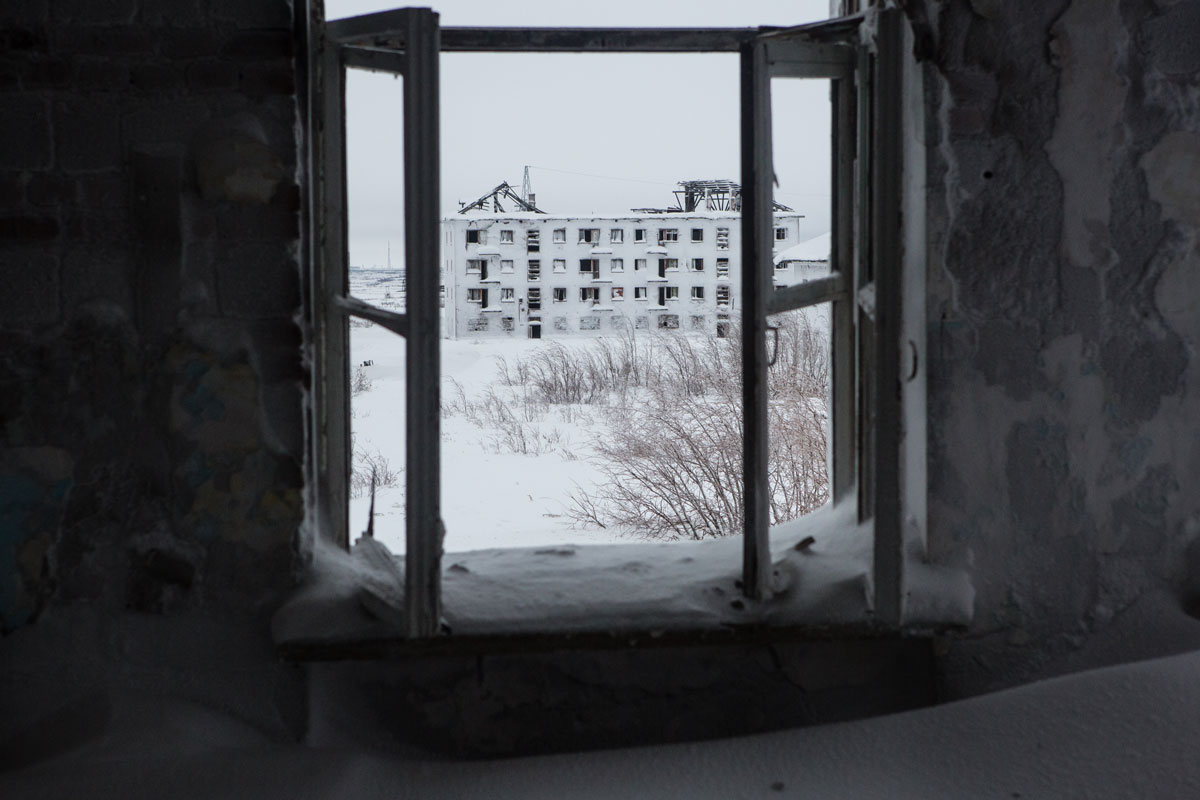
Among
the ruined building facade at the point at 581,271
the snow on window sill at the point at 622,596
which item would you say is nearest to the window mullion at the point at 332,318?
the snow on window sill at the point at 622,596

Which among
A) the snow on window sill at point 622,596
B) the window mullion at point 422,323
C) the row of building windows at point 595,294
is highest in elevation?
the row of building windows at point 595,294

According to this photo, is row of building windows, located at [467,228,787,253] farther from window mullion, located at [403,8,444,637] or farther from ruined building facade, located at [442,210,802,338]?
window mullion, located at [403,8,444,637]

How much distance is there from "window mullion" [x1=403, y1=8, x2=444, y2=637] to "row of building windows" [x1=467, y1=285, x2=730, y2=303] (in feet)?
50.5

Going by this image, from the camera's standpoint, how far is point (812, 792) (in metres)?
1.66

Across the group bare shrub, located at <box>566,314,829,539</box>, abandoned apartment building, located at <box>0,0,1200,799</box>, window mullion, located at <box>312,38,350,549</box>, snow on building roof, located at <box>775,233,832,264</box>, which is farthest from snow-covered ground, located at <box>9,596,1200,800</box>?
snow on building roof, located at <box>775,233,832,264</box>

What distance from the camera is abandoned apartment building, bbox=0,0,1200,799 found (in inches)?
67.4

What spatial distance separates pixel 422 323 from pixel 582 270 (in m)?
16.3

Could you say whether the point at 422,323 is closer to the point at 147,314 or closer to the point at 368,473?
the point at 147,314

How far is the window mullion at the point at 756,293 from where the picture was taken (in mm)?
1768

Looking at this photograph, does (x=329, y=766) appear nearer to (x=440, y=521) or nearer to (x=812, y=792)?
(x=440, y=521)

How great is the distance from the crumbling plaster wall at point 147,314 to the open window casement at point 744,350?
132 mm

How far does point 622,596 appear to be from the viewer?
193 centimetres

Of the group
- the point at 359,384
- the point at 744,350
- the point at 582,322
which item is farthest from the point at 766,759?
the point at 582,322

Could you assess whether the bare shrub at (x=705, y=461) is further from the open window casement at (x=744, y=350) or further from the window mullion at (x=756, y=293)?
the window mullion at (x=756, y=293)
